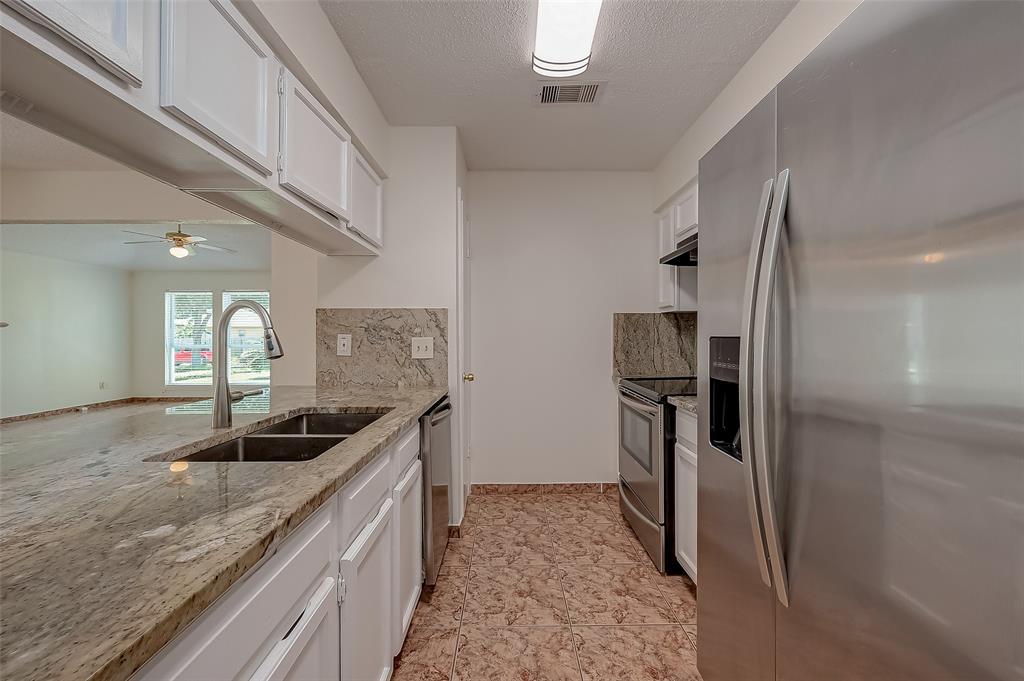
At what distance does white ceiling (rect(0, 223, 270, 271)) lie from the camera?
6.70 feet

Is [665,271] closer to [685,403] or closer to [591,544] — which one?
[685,403]

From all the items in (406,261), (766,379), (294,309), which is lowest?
(766,379)

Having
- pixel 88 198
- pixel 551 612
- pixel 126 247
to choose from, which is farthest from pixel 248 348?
pixel 551 612

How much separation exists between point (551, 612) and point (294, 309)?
227cm

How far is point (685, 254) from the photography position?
2666 mm

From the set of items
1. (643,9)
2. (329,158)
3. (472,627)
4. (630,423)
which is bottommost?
(472,627)

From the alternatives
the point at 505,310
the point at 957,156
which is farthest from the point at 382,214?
the point at 957,156

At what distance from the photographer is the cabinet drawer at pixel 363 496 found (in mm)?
1119

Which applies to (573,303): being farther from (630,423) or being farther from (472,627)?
(472,627)

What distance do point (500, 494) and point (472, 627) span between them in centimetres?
166

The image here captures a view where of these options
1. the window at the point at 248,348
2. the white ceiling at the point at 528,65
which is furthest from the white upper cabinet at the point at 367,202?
the window at the point at 248,348

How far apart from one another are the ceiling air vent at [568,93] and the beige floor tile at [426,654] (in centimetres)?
263

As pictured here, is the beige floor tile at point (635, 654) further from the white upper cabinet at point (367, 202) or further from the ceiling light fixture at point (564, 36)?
the ceiling light fixture at point (564, 36)

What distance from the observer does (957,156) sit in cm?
62
